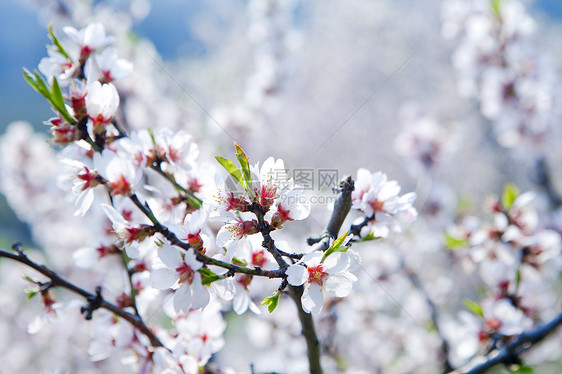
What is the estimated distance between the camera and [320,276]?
710 mm

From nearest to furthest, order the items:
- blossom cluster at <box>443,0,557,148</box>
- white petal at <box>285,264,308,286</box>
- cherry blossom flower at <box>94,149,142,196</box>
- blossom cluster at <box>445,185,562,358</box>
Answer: white petal at <box>285,264,308,286</box>
cherry blossom flower at <box>94,149,142,196</box>
blossom cluster at <box>445,185,562,358</box>
blossom cluster at <box>443,0,557,148</box>

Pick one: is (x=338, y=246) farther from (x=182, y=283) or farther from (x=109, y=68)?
(x=109, y=68)

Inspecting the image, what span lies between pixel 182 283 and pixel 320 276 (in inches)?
9.4

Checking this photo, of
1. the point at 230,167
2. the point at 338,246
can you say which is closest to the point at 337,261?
the point at 338,246

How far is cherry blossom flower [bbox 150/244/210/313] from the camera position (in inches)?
27.1

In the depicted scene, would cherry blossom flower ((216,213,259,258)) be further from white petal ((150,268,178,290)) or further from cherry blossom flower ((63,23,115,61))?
cherry blossom flower ((63,23,115,61))

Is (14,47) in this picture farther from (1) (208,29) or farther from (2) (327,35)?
(2) (327,35)

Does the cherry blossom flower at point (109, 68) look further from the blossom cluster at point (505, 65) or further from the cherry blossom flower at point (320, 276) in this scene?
the blossom cluster at point (505, 65)

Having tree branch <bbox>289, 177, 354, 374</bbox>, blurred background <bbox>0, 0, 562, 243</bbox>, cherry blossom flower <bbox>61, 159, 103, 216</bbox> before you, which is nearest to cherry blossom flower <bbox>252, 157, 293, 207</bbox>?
tree branch <bbox>289, 177, 354, 374</bbox>

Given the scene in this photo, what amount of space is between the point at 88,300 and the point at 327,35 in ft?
38.4

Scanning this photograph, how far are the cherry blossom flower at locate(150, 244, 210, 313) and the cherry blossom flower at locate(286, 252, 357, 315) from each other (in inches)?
6.2

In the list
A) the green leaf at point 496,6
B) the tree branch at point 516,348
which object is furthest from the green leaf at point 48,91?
the green leaf at point 496,6

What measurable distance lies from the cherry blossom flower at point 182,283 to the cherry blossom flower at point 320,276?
157 millimetres

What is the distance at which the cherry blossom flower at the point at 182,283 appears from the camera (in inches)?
27.1
